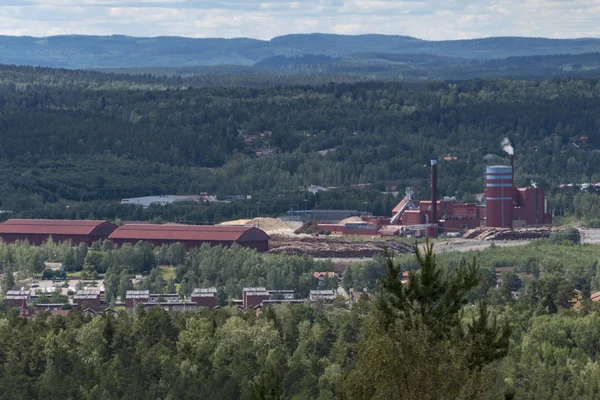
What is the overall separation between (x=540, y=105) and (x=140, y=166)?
169 feet

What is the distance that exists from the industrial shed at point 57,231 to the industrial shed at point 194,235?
137cm

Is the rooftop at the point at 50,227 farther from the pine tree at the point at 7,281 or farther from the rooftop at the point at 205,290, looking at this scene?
the rooftop at the point at 205,290

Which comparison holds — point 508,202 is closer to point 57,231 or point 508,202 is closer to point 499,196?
point 499,196

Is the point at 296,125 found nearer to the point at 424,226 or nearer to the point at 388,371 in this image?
the point at 424,226

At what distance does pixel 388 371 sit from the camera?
28.8m

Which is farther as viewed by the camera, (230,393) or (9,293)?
(9,293)

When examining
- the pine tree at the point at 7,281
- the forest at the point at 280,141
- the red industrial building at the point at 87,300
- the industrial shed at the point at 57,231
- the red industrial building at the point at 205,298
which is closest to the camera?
the red industrial building at the point at 87,300

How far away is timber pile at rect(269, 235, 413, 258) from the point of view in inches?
3693

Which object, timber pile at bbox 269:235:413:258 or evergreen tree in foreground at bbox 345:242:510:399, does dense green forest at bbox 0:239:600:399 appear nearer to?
evergreen tree in foreground at bbox 345:242:510:399

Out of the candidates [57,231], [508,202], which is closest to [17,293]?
[57,231]

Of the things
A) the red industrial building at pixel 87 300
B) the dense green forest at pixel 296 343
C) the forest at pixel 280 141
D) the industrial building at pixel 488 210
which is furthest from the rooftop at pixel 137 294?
the forest at pixel 280 141

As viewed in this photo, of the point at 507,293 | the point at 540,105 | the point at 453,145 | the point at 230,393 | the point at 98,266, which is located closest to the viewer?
the point at 230,393

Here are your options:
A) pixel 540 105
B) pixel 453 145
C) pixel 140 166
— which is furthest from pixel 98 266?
pixel 540 105

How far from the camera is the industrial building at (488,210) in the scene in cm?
10706
